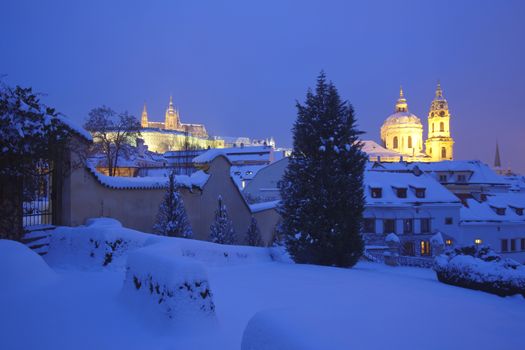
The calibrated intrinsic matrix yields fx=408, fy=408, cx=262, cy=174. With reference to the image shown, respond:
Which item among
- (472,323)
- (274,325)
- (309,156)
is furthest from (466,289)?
(274,325)

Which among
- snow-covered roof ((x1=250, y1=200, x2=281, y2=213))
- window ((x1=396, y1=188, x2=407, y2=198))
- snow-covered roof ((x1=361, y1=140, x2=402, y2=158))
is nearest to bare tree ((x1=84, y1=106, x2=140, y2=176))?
snow-covered roof ((x1=250, y1=200, x2=281, y2=213))

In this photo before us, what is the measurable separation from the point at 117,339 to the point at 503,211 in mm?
42054

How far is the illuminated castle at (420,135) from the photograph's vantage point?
12100 cm

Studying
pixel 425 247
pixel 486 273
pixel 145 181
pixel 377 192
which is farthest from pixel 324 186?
pixel 425 247

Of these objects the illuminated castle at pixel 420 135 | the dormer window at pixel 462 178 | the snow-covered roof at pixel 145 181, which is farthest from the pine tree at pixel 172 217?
the illuminated castle at pixel 420 135

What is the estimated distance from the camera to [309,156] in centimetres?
1781

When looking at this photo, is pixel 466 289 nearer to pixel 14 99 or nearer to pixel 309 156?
pixel 309 156

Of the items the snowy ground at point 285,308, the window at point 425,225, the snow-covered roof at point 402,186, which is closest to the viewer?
the snowy ground at point 285,308

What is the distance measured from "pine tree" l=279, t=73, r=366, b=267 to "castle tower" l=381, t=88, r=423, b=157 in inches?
4264

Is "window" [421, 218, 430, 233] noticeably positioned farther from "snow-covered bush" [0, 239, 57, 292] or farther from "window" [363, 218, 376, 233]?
"snow-covered bush" [0, 239, 57, 292]

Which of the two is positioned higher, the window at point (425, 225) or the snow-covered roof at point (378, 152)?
the snow-covered roof at point (378, 152)

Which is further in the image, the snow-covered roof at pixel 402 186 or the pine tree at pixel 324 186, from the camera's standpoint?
the snow-covered roof at pixel 402 186

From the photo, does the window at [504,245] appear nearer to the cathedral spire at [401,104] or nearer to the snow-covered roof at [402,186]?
the snow-covered roof at [402,186]

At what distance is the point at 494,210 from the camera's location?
40250mm
